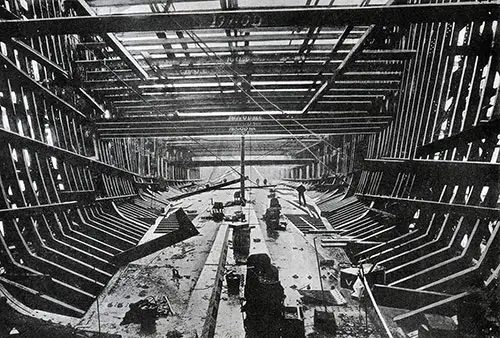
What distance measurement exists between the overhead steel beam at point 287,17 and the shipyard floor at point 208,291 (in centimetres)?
335

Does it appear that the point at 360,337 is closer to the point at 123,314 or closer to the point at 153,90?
the point at 123,314

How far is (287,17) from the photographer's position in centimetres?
356

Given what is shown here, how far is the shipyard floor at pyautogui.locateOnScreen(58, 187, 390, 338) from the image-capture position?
3320mm

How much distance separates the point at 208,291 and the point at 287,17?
3.93 metres

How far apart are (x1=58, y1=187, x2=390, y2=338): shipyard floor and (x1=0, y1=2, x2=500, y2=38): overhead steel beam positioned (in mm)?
3349

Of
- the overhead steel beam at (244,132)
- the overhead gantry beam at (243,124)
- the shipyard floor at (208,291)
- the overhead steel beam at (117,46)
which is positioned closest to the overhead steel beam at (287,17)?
the overhead steel beam at (117,46)

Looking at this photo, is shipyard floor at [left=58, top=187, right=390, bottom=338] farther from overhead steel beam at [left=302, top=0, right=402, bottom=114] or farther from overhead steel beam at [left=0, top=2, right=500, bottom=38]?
overhead steel beam at [left=302, top=0, right=402, bottom=114]

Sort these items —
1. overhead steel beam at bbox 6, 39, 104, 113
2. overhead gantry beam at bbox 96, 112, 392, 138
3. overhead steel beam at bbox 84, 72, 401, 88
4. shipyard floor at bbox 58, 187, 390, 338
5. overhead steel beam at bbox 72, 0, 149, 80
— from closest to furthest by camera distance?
1. shipyard floor at bbox 58, 187, 390, 338
2. overhead steel beam at bbox 6, 39, 104, 113
3. overhead steel beam at bbox 72, 0, 149, 80
4. overhead steel beam at bbox 84, 72, 401, 88
5. overhead gantry beam at bbox 96, 112, 392, 138

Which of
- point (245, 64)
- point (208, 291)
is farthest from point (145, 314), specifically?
point (245, 64)

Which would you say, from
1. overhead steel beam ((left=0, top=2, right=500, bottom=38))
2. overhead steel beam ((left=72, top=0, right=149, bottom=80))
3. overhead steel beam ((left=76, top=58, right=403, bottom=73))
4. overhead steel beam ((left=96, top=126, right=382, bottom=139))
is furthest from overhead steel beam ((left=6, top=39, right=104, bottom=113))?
overhead steel beam ((left=0, top=2, right=500, bottom=38))

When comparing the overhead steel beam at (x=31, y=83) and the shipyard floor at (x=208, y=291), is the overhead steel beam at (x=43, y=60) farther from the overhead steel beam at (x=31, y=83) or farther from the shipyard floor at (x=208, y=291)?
the shipyard floor at (x=208, y=291)

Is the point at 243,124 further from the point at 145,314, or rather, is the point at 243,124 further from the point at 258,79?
the point at 145,314

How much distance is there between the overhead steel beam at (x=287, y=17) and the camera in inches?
138

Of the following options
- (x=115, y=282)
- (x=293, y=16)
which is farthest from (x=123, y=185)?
(x=293, y=16)
